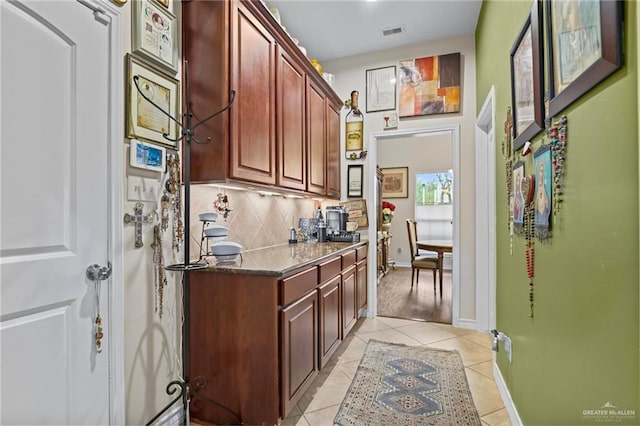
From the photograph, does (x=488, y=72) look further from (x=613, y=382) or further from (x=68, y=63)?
(x=68, y=63)

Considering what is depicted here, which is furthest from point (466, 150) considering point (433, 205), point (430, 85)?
point (433, 205)

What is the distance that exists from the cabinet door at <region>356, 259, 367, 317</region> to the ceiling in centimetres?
241

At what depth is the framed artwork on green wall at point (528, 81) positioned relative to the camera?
1.31 metres

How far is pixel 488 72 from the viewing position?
259 cm

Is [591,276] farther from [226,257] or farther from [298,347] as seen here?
[226,257]

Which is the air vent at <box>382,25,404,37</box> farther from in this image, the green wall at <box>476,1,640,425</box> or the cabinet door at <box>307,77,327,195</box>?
the green wall at <box>476,1,640,425</box>

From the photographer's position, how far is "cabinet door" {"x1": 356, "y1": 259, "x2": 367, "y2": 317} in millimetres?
3215

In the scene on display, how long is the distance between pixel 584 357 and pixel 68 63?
7.09ft

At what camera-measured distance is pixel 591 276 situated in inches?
37.5

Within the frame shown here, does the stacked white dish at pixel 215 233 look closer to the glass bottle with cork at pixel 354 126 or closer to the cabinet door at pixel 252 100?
the cabinet door at pixel 252 100

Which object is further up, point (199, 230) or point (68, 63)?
point (68, 63)

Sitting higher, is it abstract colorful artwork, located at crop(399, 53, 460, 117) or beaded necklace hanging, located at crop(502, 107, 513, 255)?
abstract colorful artwork, located at crop(399, 53, 460, 117)

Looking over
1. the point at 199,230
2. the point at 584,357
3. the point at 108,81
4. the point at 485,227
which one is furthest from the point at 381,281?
the point at 108,81

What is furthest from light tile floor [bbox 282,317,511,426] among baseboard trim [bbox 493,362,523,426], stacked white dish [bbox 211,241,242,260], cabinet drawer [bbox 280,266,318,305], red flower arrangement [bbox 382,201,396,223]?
red flower arrangement [bbox 382,201,396,223]
